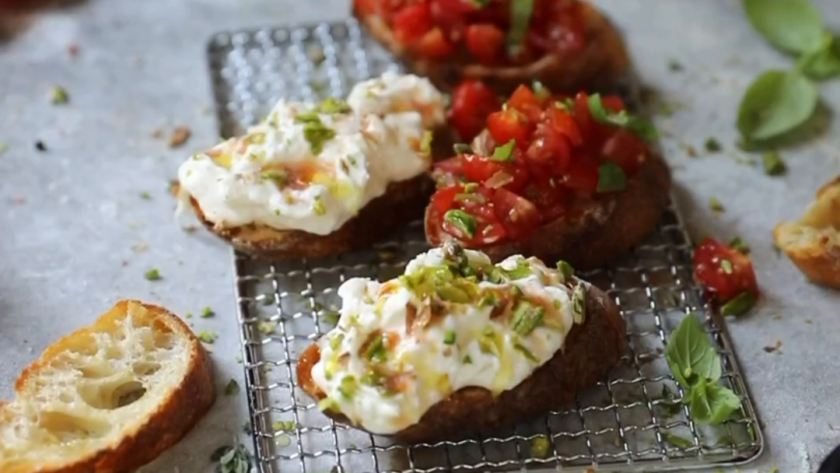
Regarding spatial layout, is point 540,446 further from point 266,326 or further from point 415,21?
point 415,21

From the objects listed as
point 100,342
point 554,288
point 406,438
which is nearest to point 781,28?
point 554,288

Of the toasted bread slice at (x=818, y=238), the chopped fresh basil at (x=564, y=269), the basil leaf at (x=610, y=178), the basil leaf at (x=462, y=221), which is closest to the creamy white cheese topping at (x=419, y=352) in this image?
the chopped fresh basil at (x=564, y=269)

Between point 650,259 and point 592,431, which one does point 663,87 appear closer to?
point 650,259

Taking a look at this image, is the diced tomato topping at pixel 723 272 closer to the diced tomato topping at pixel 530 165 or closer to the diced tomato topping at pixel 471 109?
the diced tomato topping at pixel 530 165

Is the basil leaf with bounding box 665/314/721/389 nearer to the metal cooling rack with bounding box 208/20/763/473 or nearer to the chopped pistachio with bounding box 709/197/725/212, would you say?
the metal cooling rack with bounding box 208/20/763/473

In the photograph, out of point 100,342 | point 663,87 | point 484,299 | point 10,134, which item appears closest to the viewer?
point 484,299

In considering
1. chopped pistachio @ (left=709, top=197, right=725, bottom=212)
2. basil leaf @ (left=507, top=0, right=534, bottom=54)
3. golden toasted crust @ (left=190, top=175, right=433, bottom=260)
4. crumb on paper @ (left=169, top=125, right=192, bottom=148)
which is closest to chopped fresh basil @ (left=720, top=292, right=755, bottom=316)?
chopped pistachio @ (left=709, top=197, right=725, bottom=212)
